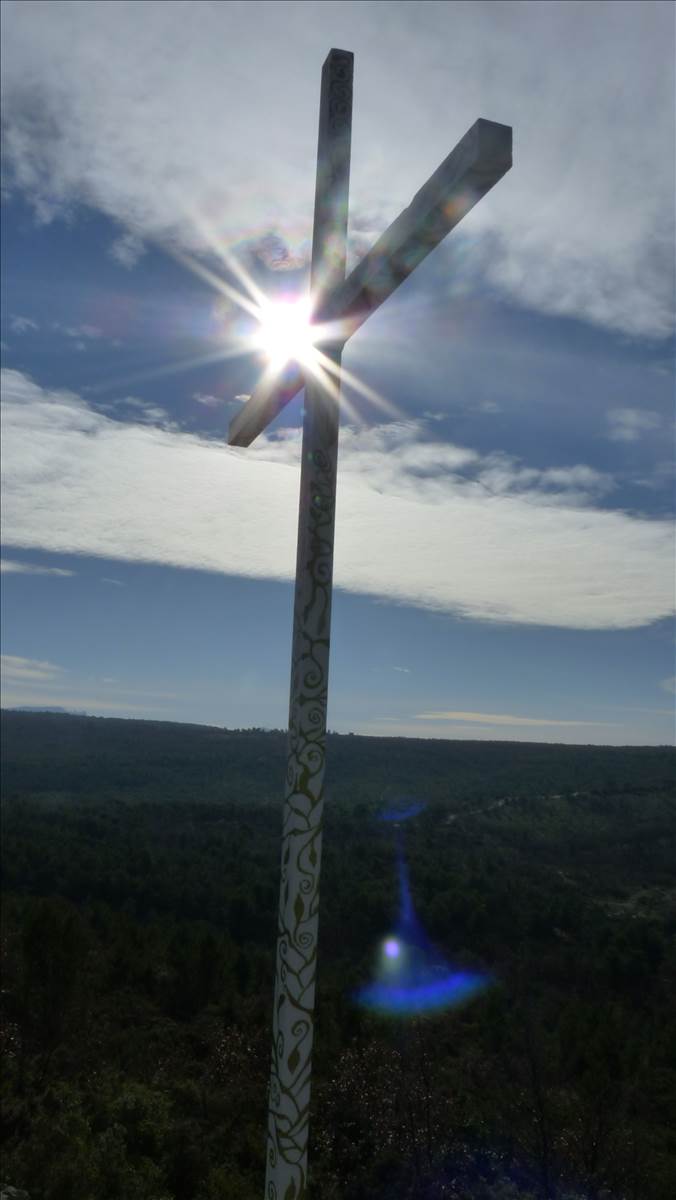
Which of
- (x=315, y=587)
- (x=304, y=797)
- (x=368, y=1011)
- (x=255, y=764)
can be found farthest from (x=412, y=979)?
(x=255, y=764)

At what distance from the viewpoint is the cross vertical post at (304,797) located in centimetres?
274

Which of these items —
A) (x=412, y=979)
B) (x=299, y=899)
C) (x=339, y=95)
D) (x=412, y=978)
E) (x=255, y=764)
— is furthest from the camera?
(x=255, y=764)

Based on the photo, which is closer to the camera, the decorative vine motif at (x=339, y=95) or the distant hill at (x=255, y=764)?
the decorative vine motif at (x=339, y=95)

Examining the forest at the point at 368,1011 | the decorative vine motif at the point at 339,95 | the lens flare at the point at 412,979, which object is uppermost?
the decorative vine motif at the point at 339,95

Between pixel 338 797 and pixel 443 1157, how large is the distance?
5087 centimetres

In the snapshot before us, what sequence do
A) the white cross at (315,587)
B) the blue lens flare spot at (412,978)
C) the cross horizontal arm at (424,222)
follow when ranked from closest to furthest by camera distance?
1. the cross horizontal arm at (424,222)
2. the white cross at (315,587)
3. the blue lens flare spot at (412,978)

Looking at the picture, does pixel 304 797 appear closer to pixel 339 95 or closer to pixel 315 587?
pixel 315 587

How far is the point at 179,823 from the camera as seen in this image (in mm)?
55812

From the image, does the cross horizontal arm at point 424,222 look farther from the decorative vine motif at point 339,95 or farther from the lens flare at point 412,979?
the lens flare at point 412,979

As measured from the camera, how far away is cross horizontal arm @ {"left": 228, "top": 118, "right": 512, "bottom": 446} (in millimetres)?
2176

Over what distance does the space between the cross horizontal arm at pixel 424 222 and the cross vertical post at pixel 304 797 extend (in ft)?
0.66

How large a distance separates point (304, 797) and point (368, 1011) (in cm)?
1634

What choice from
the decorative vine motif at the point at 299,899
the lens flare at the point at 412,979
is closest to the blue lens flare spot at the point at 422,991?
the lens flare at the point at 412,979

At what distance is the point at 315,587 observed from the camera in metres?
2.88
